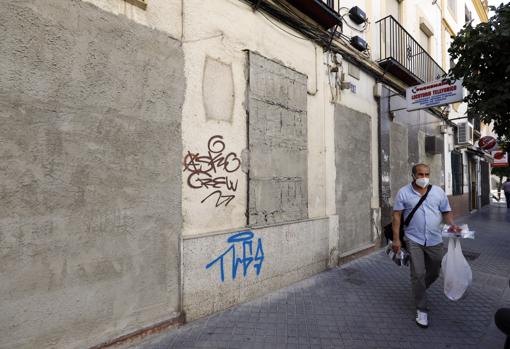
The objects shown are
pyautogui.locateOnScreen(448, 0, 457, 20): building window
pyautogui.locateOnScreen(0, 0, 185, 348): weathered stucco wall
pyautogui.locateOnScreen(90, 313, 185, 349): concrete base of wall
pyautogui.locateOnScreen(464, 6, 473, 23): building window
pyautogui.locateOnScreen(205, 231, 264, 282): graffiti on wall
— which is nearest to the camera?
pyautogui.locateOnScreen(0, 0, 185, 348): weathered stucco wall

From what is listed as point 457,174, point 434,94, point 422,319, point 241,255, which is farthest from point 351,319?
point 457,174

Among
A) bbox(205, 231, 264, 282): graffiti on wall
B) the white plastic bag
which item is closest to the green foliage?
the white plastic bag

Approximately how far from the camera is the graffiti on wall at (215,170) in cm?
316

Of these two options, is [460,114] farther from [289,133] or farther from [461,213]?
[289,133]

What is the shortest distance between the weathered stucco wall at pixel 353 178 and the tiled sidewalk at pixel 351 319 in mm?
1107

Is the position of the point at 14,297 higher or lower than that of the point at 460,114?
lower

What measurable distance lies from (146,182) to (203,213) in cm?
76

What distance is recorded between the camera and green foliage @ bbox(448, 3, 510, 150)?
3697 mm

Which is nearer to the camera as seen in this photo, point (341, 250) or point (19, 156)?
point (19, 156)

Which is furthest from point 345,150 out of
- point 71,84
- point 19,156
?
point 19,156

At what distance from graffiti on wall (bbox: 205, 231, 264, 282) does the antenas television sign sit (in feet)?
16.0

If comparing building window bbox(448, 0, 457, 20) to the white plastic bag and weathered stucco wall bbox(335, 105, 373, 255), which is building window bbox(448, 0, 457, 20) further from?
the white plastic bag

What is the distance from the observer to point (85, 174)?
7.88 ft

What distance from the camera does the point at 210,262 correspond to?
324 centimetres
